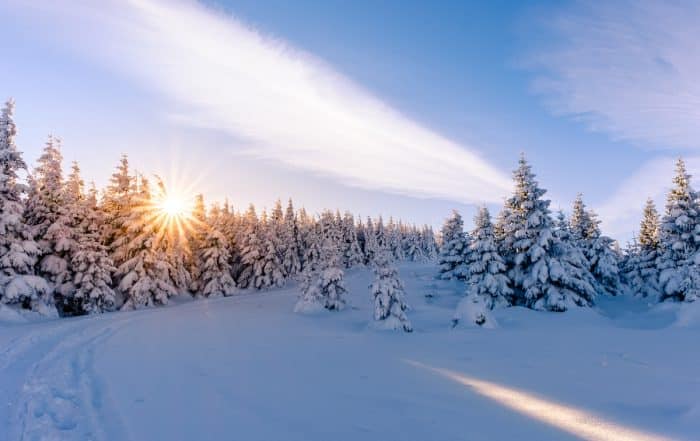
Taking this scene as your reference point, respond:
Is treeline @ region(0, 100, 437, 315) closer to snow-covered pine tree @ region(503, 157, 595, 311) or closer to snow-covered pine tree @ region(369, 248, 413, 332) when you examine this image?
snow-covered pine tree @ region(369, 248, 413, 332)

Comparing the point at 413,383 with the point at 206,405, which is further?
the point at 413,383

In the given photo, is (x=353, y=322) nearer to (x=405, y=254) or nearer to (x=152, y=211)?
(x=152, y=211)

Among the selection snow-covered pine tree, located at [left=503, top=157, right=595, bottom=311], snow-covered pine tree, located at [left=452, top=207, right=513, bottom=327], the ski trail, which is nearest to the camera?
the ski trail

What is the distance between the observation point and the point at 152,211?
118ft

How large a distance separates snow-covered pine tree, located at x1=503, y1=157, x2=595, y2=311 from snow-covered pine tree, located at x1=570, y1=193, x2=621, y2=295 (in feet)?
40.8

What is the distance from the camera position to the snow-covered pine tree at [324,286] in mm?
30812

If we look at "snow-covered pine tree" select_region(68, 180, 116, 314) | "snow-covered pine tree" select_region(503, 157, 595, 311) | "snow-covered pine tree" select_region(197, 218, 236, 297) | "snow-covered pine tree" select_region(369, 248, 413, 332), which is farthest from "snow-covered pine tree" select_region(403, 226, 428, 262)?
"snow-covered pine tree" select_region(68, 180, 116, 314)

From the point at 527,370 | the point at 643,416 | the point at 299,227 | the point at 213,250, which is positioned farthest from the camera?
the point at 299,227

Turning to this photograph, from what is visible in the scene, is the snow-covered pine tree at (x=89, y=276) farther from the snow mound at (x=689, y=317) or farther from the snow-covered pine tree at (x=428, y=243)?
the snow-covered pine tree at (x=428, y=243)

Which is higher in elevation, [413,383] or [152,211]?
[152,211]

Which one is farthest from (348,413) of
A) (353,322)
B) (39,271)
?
(39,271)

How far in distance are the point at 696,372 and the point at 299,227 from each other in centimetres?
6322

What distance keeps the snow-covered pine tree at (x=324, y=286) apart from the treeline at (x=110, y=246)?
48 centimetres

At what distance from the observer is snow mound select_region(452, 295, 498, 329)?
Result: 21.4 metres
